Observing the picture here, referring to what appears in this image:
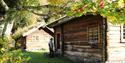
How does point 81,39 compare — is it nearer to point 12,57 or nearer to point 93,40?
point 93,40

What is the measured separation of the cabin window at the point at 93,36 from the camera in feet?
56.7

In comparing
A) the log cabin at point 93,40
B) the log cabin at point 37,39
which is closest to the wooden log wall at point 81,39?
the log cabin at point 93,40

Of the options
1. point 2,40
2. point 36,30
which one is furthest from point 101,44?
point 36,30

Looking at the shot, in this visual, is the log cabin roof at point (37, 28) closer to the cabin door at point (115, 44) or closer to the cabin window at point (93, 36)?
the cabin window at point (93, 36)

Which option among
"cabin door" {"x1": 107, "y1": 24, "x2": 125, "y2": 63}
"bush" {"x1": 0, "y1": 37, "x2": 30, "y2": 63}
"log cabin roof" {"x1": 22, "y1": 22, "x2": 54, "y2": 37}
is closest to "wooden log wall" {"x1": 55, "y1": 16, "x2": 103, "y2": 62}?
"cabin door" {"x1": 107, "y1": 24, "x2": 125, "y2": 63}

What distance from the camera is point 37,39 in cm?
3819

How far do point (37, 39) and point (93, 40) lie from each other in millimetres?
21009

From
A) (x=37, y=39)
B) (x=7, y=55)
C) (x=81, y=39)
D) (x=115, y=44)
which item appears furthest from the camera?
(x=37, y=39)

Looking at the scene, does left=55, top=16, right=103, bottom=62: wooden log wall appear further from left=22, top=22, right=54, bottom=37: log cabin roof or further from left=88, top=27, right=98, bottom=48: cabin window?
left=22, top=22, right=54, bottom=37: log cabin roof

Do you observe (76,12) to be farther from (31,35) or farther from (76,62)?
(31,35)

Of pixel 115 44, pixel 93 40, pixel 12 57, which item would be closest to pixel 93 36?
pixel 93 40

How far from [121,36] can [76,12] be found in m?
12.2

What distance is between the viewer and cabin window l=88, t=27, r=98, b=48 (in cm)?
1730

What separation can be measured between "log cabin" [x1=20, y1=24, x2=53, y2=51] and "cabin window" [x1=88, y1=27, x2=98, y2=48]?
1912 centimetres
